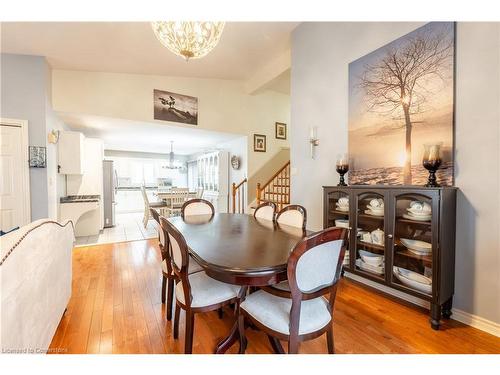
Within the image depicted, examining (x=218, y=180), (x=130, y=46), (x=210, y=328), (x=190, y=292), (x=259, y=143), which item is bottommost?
(x=210, y=328)

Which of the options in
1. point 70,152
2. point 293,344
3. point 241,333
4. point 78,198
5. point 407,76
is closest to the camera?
point 293,344

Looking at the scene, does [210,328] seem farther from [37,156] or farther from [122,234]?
[122,234]

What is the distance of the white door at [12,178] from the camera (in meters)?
3.03

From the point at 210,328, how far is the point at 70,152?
399cm

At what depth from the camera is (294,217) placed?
2156 mm

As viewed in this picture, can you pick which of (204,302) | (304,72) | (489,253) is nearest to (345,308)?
(489,253)

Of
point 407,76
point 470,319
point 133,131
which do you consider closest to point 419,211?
point 470,319

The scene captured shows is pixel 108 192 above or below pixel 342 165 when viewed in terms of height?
below

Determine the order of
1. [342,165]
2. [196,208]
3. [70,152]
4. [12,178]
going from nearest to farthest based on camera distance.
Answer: [342,165]
[196,208]
[12,178]
[70,152]

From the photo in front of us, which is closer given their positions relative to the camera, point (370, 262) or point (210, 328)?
point (210, 328)

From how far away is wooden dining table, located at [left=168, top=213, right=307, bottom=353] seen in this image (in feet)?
3.68

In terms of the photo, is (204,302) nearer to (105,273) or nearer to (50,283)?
(50,283)

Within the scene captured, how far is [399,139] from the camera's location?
214 centimetres
